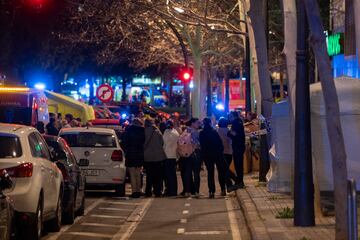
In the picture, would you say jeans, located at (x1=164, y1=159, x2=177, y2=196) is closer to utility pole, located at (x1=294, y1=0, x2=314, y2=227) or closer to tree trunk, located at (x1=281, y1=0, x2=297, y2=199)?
tree trunk, located at (x1=281, y1=0, x2=297, y2=199)

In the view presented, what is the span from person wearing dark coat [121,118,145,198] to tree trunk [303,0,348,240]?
9.70 metres

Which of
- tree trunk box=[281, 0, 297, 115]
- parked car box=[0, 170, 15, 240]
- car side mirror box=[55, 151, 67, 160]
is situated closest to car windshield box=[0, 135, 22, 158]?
parked car box=[0, 170, 15, 240]

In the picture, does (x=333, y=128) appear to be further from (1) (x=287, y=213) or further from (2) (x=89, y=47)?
(2) (x=89, y=47)

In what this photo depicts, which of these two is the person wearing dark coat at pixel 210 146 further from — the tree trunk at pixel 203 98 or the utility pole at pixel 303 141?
the tree trunk at pixel 203 98

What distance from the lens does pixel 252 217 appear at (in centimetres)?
1557

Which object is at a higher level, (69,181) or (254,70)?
(254,70)

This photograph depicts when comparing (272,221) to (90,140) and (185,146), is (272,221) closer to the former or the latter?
(185,146)

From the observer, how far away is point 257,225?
47.2 feet

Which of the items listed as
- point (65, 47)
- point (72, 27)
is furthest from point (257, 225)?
point (65, 47)

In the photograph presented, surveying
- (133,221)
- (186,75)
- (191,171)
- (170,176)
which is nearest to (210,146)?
(191,171)

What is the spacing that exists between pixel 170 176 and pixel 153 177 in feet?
1.29

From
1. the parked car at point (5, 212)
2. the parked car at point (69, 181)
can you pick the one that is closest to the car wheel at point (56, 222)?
the parked car at point (69, 181)

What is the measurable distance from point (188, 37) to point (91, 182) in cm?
2085

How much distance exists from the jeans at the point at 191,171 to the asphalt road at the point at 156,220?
0.40 meters
